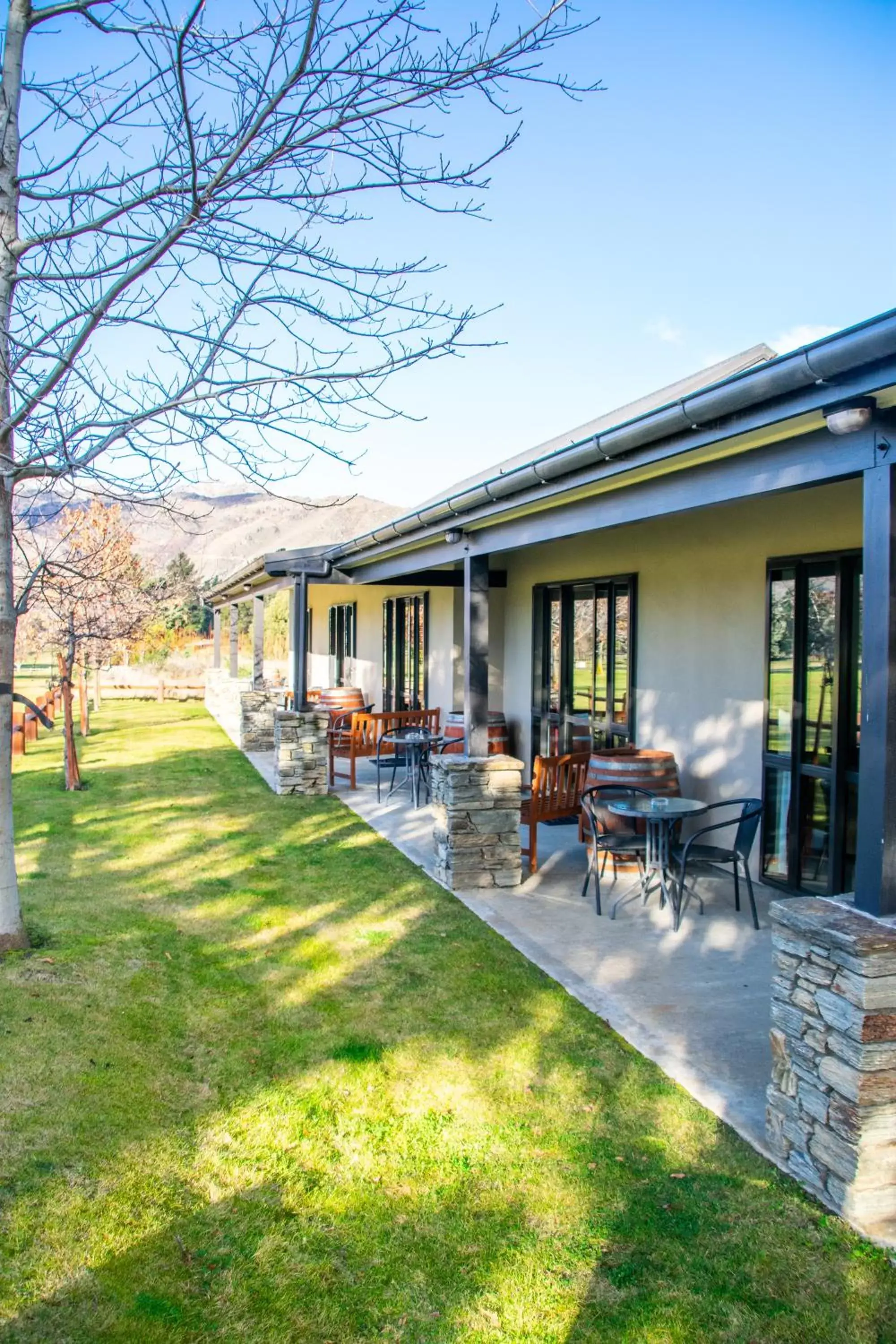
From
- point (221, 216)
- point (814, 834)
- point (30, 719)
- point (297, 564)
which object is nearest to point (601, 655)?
point (814, 834)

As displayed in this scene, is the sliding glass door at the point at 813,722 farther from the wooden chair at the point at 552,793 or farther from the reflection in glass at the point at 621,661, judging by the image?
the reflection in glass at the point at 621,661

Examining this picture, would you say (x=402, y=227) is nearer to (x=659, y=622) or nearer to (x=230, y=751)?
(x=659, y=622)

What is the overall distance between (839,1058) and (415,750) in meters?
7.74

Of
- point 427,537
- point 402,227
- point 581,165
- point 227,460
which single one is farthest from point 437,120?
point 427,537

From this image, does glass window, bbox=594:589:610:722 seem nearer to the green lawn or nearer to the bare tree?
the green lawn

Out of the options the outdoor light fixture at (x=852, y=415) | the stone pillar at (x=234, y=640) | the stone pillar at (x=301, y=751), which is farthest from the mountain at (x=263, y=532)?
the outdoor light fixture at (x=852, y=415)

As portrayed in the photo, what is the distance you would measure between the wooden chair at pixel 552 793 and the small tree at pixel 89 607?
360 centimetres

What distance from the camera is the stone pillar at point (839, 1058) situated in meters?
2.71

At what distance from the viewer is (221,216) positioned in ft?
13.1

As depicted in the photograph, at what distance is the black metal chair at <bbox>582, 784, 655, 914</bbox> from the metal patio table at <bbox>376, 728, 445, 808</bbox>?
2816 mm

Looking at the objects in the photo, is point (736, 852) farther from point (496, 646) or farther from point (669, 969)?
point (496, 646)

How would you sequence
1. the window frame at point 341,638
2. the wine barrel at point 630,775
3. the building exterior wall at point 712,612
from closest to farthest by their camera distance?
the building exterior wall at point 712,612 → the wine barrel at point 630,775 → the window frame at point 341,638

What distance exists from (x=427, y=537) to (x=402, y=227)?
3217mm

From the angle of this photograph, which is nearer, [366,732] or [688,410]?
[688,410]
